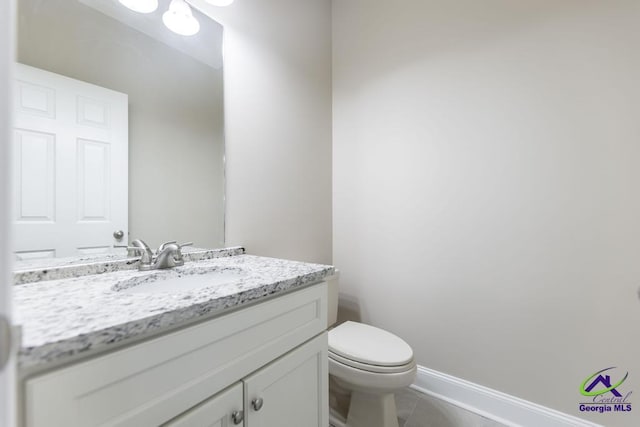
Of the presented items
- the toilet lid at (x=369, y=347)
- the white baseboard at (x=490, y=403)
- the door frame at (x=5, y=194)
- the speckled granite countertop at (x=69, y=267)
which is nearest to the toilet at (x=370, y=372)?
the toilet lid at (x=369, y=347)

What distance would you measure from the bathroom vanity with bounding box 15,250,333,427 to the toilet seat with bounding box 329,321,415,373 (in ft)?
0.84

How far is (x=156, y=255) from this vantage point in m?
1.02

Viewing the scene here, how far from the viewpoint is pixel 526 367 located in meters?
1.32

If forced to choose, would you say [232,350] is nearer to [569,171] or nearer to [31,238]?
[31,238]

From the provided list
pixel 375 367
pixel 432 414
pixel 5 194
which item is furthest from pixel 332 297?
pixel 5 194

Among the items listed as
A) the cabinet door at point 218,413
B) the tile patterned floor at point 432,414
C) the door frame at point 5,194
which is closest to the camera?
the door frame at point 5,194

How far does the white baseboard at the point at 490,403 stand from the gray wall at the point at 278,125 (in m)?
1.00

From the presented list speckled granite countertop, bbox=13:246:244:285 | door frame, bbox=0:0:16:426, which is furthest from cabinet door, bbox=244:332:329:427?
speckled granite countertop, bbox=13:246:244:285

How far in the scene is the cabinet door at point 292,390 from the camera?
716 millimetres

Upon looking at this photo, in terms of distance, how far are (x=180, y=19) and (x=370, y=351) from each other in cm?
171

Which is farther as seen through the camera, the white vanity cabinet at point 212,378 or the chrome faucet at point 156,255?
the chrome faucet at point 156,255

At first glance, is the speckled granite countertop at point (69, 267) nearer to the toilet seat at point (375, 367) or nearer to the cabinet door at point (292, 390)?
the cabinet door at point (292, 390)

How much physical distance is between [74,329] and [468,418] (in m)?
1.75

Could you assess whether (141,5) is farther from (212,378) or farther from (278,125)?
(212,378)
